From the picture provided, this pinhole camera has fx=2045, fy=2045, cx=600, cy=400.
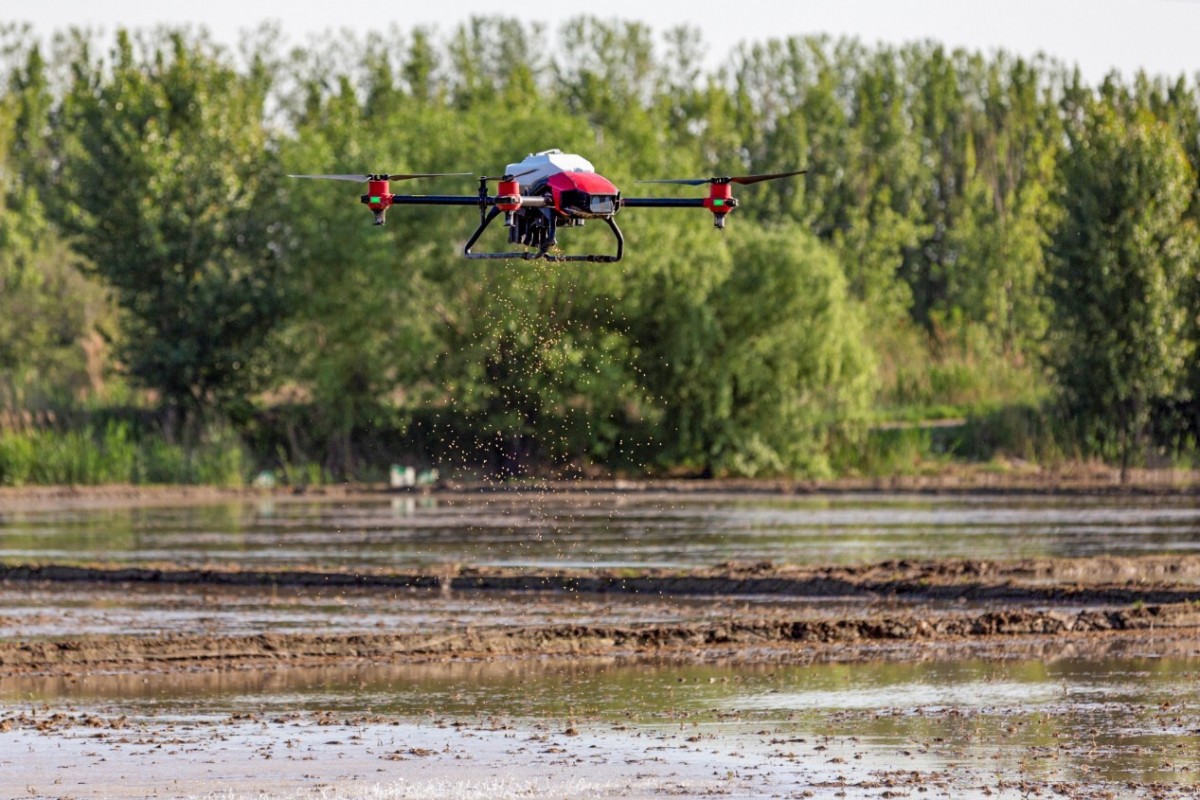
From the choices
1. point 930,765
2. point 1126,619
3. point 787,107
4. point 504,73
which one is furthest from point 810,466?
point 504,73

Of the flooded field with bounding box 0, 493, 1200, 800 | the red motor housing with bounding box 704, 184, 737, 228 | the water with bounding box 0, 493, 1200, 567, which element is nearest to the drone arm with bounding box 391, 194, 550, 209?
the red motor housing with bounding box 704, 184, 737, 228

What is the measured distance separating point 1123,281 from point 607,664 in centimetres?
3244

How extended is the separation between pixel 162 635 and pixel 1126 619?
10189 millimetres

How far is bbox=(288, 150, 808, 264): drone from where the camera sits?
596 inches

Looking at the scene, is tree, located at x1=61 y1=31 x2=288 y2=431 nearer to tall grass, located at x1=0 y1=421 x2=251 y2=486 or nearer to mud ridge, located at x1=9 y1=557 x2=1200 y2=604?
tall grass, located at x1=0 y1=421 x2=251 y2=486

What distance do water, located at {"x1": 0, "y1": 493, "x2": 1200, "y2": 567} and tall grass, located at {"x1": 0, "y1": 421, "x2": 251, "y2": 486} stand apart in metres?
4.30

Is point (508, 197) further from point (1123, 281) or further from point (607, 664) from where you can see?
point (1123, 281)

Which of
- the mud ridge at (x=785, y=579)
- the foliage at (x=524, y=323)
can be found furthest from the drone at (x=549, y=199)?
the foliage at (x=524, y=323)

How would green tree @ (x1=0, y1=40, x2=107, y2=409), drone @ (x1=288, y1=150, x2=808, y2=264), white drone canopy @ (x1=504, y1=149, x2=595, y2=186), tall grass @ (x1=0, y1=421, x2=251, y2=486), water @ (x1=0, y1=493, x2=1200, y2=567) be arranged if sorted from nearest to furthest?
1. drone @ (x1=288, y1=150, x2=808, y2=264)
2. white drone canopy @ (x1=504, y1=149, x2=595, y2=186)
3. water @ (x1=0, y1=493, x2=1200, y2=567)
4. tall grass @ (x1=0, y1=421, x2=251, y2=486)
5. green tree @ (x1=0, y1=40, x2=107, y2=409)

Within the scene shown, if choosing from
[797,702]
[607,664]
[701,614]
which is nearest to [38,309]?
[701,614]

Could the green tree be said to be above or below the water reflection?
above

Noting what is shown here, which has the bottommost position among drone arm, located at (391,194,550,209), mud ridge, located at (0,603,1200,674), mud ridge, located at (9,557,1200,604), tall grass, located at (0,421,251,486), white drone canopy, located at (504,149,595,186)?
mud ridge, located at (0,603,1200,674)

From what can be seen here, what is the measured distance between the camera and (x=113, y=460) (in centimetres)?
4850

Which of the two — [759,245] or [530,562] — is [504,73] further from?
[530,562]
